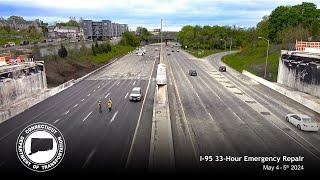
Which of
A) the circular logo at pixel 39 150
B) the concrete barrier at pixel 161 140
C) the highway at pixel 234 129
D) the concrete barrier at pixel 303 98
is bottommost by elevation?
the highway at pixel 234 129

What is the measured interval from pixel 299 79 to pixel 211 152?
3230cm

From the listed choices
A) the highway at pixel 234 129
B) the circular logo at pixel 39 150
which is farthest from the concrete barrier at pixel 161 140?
the circular logo at pixel 39 150

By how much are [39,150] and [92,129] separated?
17243 mm

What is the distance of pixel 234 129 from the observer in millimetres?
30359

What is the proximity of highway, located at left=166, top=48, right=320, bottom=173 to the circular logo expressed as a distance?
7678 millimetres

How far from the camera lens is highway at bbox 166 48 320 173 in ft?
75.4

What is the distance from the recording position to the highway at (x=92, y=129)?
835 inches

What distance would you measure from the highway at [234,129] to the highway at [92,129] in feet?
10.2

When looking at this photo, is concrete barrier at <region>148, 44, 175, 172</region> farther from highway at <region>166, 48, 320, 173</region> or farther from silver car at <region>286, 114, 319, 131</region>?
silver car at <region>286, 114, 319, 131</region>

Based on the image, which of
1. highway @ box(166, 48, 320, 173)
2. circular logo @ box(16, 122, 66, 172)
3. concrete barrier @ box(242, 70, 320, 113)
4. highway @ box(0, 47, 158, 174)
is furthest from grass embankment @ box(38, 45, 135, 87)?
circular logo @ box(16, 122, 66, 172)

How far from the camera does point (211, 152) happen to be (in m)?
24.3

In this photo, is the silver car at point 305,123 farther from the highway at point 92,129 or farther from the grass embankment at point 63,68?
the grass embankment at point 63,68

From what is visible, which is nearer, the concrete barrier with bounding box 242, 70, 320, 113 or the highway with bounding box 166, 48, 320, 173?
the highway with bounding box 166, 48, 320, 173

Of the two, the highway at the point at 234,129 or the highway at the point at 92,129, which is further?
the highway at the point at 234,129
